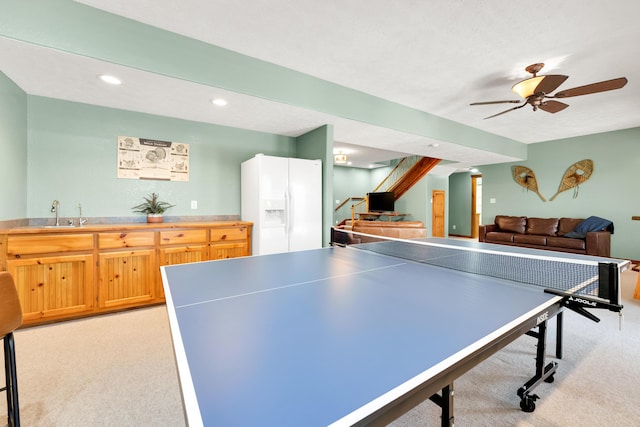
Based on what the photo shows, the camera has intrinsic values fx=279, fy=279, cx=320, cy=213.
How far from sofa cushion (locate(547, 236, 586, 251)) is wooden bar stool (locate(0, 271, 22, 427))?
7.54m

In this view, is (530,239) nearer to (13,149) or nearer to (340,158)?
(340,158)

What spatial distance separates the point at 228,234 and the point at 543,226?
6793 millimetres

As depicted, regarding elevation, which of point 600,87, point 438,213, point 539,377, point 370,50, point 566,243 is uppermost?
point 370,50

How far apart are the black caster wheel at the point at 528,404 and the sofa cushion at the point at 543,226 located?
5975 mm

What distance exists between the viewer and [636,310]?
319 cm

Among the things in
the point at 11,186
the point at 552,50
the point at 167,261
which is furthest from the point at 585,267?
the point at 11,186

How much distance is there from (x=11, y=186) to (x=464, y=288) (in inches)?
160

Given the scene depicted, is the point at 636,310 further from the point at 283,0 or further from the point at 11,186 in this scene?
the point at 11,186

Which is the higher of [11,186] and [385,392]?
[11,186]

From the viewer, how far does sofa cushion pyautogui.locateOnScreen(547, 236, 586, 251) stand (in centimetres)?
537

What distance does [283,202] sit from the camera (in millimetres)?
3875

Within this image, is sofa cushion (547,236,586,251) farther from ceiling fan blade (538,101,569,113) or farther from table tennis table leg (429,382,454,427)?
table tennis table leg (429,382,454,427)

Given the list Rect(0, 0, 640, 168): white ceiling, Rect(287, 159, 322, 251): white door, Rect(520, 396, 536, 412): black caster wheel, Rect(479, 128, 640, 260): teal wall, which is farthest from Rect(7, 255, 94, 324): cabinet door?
Rect(479, 128, 640, 260): teal wall

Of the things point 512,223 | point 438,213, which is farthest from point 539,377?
point 438,213
